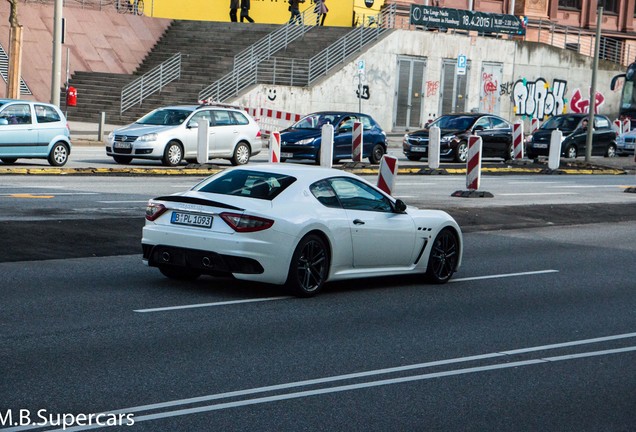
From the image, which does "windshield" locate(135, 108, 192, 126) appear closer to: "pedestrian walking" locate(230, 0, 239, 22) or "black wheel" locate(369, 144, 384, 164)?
"black wheel" locate(369, 144, 384, 164)

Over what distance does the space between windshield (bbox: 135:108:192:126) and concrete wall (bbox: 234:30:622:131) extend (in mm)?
15335

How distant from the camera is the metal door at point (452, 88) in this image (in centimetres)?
5431

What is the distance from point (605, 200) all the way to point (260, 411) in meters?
20.8

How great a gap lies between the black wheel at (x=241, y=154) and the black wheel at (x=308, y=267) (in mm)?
18704

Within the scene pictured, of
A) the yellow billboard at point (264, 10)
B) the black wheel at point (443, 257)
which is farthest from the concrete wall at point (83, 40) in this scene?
the black wheel at point (443, 257)

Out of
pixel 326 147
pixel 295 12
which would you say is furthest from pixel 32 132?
pixel 295 12

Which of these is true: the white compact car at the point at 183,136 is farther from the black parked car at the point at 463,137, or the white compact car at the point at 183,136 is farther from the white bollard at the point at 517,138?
the white bollard at the point at 517,138

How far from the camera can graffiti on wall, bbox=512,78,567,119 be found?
58.5 m

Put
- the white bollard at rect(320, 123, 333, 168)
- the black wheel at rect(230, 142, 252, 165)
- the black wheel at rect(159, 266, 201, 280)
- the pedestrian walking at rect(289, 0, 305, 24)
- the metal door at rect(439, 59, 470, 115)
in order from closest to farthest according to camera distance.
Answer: the black wheel at rect(159, 266, 201, 280) < the white bollard at rect(320, 123, 333, 168) < the black wheel at rect(230, 142, 252, 165) < the pedestrian walking at rect(289, 0, 305, 24) < the metal door at rect(439, 59, 470, 115)

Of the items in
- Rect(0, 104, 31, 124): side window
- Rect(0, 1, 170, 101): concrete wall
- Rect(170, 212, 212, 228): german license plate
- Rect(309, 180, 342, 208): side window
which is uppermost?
Rect(0, 1, 170, 101): concrete wall

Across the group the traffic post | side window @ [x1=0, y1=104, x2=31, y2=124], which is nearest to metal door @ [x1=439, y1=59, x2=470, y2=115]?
the traffic post

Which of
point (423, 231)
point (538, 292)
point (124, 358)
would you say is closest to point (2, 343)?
point (124, 358)

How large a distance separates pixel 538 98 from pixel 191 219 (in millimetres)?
49874

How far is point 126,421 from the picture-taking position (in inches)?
269
